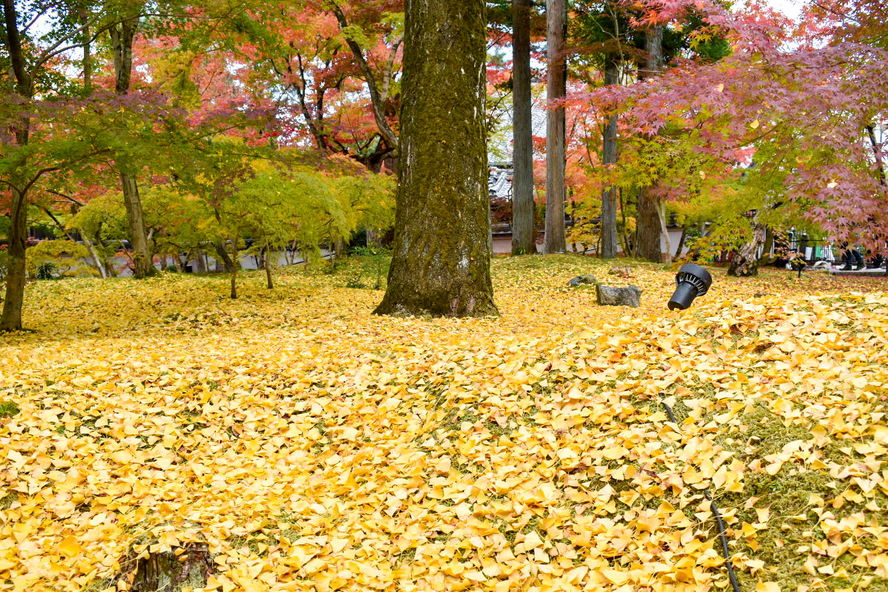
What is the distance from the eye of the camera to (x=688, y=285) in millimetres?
4574

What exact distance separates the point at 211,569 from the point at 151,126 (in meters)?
4.23

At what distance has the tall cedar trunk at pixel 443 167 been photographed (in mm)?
5281

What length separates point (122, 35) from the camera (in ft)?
31.2

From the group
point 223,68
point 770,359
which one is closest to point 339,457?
point 770,359

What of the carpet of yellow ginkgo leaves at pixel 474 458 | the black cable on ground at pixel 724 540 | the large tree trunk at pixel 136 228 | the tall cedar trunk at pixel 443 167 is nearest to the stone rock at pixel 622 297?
the tall cedar trunk at pixel 443 167

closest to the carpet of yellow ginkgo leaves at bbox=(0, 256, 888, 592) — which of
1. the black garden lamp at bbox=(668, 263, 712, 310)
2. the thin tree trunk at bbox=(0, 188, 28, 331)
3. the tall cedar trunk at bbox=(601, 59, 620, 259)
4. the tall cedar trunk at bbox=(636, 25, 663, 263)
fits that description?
the black garden lamp at bbox=(668, 263, 712, 310)

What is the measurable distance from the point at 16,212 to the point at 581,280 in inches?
251

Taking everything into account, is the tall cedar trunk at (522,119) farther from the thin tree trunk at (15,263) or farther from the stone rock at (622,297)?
the thin tree trunk at (15,263)

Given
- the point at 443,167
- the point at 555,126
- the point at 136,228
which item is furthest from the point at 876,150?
the point at 136,228

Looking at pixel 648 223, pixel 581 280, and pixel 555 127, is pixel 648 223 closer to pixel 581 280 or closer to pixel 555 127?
pixel 555 127

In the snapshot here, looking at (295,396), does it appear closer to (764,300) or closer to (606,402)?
(606,402)

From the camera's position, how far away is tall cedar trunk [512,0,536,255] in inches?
456

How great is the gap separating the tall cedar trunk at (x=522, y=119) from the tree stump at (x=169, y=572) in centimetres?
1040

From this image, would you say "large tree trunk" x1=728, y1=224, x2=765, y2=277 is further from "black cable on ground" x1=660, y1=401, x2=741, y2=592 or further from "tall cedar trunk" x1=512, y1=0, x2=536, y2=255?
"black cable on ground" x1=660, y1=401, x2=741, y2=592
